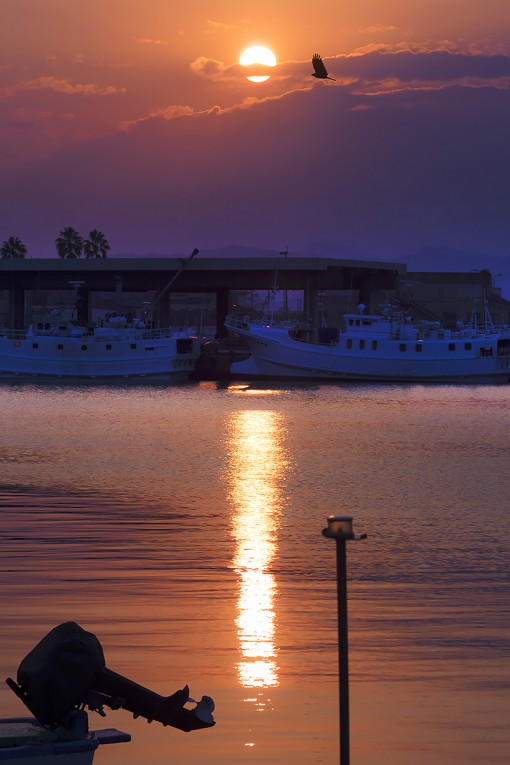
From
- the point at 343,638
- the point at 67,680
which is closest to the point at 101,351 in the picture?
the point at 67,680

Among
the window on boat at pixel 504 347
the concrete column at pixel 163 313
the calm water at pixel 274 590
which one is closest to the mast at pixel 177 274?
the concrete column at pixel 163 313

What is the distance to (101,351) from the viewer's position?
102m

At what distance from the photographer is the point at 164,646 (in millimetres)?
13750

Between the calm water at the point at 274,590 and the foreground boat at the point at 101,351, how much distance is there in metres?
56.9

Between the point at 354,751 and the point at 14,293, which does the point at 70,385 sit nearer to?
the point at 14,293

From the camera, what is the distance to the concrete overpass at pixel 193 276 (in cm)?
11669

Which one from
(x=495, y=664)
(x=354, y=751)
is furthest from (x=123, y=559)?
(x=354, y=751)

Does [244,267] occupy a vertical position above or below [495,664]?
above

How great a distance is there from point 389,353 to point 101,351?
25376mm

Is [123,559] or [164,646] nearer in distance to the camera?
[164,646]

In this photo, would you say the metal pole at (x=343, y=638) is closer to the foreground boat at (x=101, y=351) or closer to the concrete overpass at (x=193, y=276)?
the foreground boat at (x=101, y=351)

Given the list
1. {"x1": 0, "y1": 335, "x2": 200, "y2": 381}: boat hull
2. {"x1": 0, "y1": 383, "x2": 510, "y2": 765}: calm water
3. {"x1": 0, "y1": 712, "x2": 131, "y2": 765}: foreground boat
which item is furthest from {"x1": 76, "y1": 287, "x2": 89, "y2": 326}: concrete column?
{"x1": 0, "y1": 712, "x2": 131, "y2": 765}: foreground boat

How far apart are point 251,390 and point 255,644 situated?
3175 inches

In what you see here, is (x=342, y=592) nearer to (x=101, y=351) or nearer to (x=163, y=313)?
(x=101, y=351)
